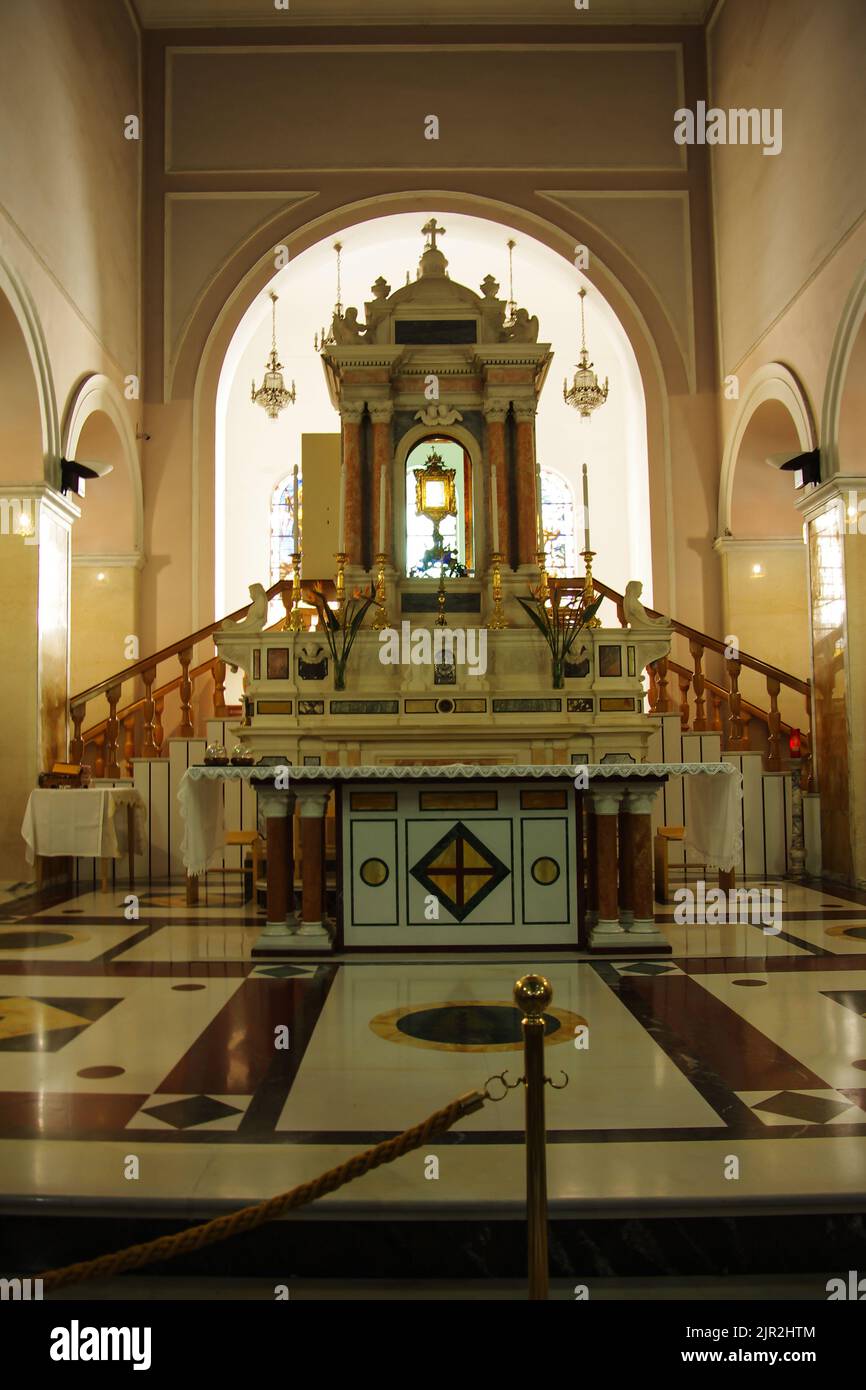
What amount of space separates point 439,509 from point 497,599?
92cm

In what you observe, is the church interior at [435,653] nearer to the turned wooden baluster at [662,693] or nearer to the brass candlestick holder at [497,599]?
the turned wooden baluster at [662,693]

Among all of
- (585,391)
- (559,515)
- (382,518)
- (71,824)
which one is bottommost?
(71,824)

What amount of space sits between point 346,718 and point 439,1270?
206 inches

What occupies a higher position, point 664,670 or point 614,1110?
point 664,670

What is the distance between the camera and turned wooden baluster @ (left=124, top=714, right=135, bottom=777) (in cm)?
1013

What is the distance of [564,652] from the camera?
7.68 meters

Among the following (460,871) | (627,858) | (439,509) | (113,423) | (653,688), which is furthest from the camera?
(113,423)

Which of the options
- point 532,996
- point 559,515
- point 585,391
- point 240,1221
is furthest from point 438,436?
point 559,515

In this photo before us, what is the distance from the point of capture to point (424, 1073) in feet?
12.5

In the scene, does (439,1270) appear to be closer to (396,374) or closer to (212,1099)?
(212,1099)

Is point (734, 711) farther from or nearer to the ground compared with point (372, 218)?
nearer to the ground

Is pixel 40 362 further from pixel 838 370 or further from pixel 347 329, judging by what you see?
pixel 838 370

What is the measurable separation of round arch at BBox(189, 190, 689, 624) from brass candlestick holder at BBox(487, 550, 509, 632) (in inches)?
200
